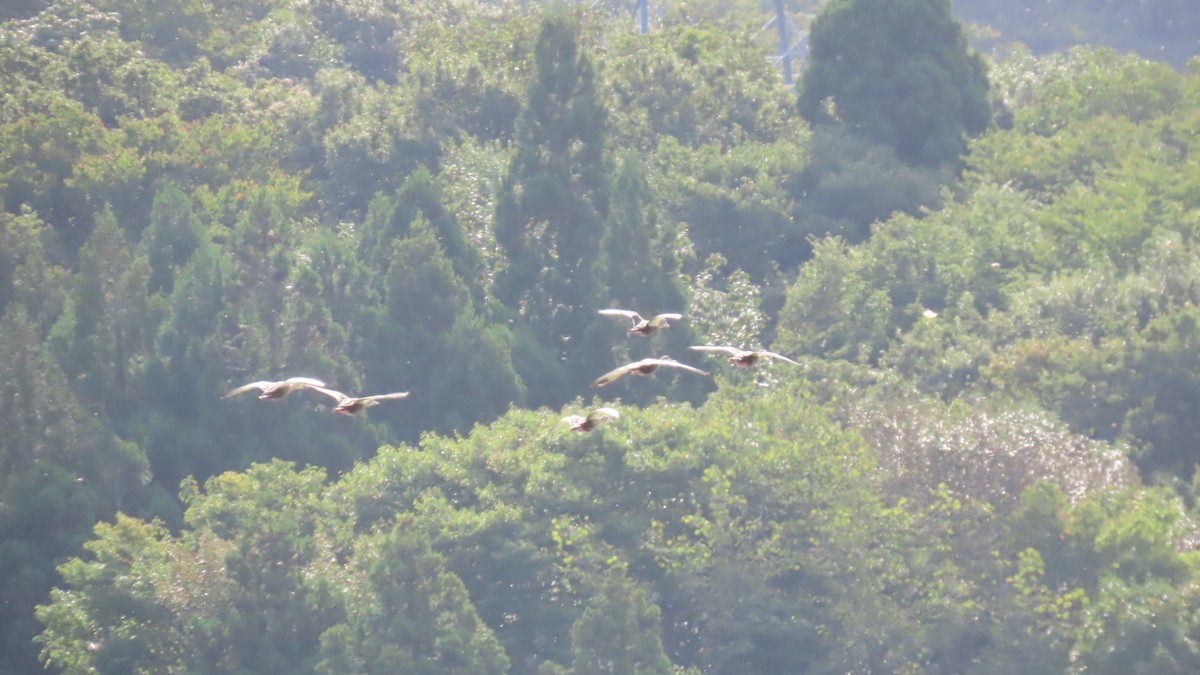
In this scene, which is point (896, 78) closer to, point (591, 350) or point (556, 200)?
point (556, 200)

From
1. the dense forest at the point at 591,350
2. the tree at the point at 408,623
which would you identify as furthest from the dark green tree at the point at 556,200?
the tree at the point at 408,623

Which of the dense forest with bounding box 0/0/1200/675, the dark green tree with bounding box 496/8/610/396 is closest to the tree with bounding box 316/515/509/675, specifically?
the dense forest with bounding box 0/0/1200/675

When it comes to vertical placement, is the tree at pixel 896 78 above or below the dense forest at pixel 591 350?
above

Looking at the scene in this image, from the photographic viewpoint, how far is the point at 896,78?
41125 mm

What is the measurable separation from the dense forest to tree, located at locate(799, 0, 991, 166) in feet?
0.34

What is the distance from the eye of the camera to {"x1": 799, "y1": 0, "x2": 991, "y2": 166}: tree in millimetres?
40719

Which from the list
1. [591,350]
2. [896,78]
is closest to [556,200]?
[591,350]

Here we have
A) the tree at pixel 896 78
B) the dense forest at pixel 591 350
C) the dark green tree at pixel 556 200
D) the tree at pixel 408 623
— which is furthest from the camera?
the tree at pixel 896 78

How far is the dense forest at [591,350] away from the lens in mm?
24672

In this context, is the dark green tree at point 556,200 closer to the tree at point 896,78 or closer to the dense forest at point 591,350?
the dense forest at point 591,350

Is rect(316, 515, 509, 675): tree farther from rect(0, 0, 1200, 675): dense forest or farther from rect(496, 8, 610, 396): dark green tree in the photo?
rect(496, 8, 610, 396): dark green tree

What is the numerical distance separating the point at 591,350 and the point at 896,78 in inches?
526

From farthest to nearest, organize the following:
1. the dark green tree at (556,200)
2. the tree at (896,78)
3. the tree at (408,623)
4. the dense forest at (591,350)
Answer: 1. the tree at (896,78)
2. the dark green tree at (556,200)
3. the dense forest at (591,350)
4. the tree at (408,623)

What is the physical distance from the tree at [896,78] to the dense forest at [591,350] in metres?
0.10
